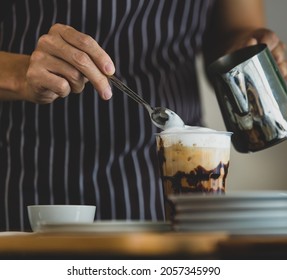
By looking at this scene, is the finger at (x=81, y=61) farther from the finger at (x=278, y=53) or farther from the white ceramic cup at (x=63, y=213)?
the finger at (x=278, y=53)

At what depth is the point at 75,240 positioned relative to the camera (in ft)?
1.92

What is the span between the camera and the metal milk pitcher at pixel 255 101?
1.20 m

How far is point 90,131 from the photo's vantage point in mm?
1522

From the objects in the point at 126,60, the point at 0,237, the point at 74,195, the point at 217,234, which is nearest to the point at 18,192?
the point at 74,195

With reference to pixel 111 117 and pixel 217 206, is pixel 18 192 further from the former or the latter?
pixel 217 206

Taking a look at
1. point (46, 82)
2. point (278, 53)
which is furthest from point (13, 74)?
point (278, 53)

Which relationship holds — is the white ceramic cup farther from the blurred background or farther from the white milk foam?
the blurred background

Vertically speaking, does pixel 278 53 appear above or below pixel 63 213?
above

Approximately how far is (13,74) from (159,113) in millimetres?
377

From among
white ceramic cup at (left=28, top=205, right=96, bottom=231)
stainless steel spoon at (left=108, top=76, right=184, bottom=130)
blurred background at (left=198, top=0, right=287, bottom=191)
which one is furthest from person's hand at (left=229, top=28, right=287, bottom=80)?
blurred background at (left=198, top=0, right=287, bottom=191)

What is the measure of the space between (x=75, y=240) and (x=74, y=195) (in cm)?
92

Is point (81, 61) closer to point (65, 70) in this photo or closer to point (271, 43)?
point (65, 70)

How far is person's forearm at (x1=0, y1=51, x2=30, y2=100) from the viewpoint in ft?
4.33

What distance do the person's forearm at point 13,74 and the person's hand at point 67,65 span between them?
0.09 m
